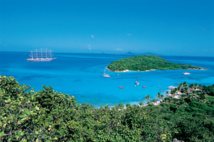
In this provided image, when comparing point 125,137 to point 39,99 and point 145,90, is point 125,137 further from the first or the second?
point 145,90

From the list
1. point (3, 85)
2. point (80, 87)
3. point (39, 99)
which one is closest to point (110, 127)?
point (39, 99)

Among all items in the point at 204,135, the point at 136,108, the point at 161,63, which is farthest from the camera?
the point at 161,63

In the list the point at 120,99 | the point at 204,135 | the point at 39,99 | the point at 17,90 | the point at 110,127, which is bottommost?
the point at 120,99

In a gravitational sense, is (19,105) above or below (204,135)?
above

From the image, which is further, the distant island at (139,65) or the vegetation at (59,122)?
the distant island at (139,65)

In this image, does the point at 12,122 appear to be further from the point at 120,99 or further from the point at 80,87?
the point at 80,87

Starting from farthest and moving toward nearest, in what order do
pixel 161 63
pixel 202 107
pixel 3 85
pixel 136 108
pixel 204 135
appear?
pixel 161 63 → pixel 202 107 → pixel 204 135 → pixel 136 108 → pixel 3 85

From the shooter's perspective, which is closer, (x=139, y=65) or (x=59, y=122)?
(x=59, y=122)

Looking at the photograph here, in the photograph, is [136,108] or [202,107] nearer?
[136,108]

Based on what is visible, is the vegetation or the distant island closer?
the vegetation

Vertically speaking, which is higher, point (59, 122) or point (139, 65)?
point (59, 122)
